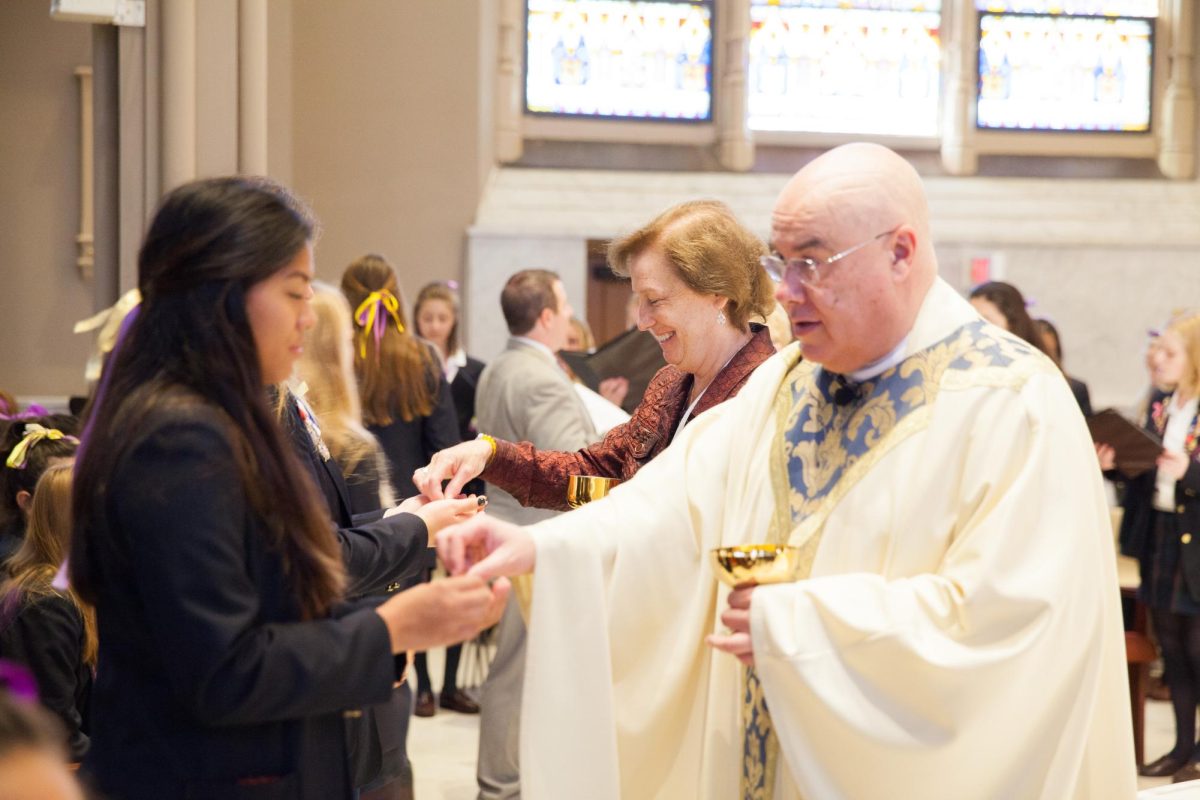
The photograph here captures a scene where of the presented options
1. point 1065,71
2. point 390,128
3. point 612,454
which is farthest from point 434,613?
point 1065,71

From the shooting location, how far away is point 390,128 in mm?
9273

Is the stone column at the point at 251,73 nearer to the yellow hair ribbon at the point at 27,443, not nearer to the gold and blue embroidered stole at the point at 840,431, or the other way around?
the yellow hair ribbon at the point at 27,443

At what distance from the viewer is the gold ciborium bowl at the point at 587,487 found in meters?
3.10

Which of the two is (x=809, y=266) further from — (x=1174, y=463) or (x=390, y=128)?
(x=390, y=128)

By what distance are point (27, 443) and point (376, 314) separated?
1.73 m

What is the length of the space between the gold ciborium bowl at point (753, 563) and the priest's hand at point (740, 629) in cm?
2

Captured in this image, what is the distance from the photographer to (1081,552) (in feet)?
7.00

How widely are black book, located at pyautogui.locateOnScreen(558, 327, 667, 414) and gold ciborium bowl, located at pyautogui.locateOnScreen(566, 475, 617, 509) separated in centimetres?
275

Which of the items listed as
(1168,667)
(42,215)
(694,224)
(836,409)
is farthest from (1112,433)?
(42,215)

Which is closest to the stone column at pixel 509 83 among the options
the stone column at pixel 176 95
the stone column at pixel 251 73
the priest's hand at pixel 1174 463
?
the stone column at pixel 251 73

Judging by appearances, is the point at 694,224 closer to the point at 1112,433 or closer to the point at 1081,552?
the point at 1081,552

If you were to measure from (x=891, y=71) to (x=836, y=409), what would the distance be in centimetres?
873

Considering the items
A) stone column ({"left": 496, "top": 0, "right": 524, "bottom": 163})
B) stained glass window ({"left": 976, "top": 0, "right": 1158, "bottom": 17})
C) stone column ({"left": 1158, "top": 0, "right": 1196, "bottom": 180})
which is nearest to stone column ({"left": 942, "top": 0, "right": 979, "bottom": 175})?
stained glass window ({"left": 976, "top": 0, "right": 1158, "bottom": 17})

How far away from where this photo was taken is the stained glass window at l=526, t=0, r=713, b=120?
33.3 ft
